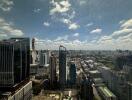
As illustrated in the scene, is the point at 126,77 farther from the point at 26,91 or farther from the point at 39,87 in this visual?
the point at 39,87

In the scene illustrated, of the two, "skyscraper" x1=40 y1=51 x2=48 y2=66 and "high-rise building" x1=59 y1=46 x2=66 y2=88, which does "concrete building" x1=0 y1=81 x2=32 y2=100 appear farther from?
"skyscraper" x1=40 y1=51 x2=48 y2=66

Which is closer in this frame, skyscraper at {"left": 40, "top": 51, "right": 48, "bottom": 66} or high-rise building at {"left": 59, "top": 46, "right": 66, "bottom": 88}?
high-rise building at {"left": 59, "top": 46, "right": 66, "bottom": 88}

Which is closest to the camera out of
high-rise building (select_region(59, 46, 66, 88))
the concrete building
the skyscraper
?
the concrete building

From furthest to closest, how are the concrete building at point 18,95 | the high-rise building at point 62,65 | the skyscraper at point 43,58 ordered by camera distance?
the skyscraper at point 43,58 < the high-rise building at point 62,65 < the concrete building at point 18,95

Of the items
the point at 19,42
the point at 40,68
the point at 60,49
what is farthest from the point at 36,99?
the point at 40,68

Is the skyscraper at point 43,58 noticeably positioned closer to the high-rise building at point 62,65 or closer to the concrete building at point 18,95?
the high-rise building at point 62,65

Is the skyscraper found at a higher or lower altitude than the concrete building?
higher

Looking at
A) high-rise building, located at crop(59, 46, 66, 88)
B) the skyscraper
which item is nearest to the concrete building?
high-rise building, located at crop(59, 46, 66, 88)

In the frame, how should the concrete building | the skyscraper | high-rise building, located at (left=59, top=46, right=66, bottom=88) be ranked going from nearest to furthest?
1. the concrete building
2. high-rise building, located at (left=59, top=46, right=66, bottom=88)
3. the skyscraper

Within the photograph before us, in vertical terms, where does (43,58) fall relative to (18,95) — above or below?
above

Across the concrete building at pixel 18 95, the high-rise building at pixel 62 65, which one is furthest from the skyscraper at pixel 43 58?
the concrete building at pixel 18 95

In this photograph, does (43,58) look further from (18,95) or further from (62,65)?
(18,95)

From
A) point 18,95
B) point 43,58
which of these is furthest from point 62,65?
point 43,58
